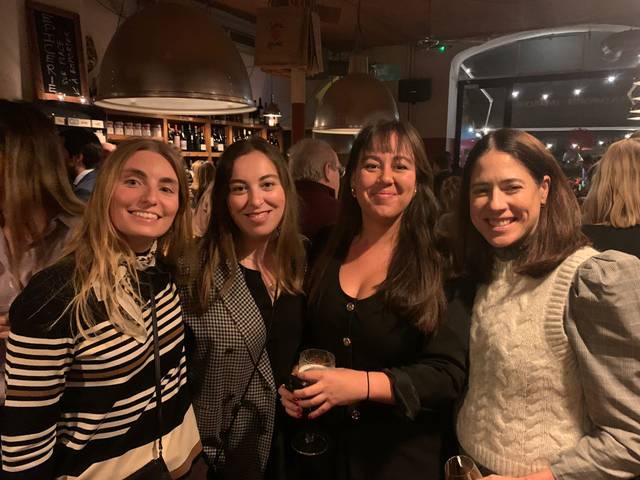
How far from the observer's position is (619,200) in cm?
254

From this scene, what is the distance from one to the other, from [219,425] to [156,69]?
1247mm

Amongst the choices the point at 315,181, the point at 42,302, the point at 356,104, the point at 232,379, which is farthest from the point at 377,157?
the point at 356,104

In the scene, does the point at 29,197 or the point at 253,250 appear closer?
the point at 29,197

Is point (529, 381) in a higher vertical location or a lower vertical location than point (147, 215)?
lower

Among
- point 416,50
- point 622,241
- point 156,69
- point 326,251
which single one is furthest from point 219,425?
point 416,50

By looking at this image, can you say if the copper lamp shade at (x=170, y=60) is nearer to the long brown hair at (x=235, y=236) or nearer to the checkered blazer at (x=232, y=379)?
the long brown hair at (x=235, y=236)

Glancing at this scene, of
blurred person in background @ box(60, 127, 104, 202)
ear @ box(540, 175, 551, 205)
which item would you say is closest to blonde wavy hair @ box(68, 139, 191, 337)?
ear @ box(540, 175, 551, 205)

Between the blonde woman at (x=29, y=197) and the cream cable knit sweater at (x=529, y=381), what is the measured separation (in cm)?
146

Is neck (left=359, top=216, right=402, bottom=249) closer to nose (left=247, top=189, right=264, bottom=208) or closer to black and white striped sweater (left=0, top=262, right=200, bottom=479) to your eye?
nose (left=247, top=189, right=264, bottom=208)

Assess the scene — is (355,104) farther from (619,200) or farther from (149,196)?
(149,196)

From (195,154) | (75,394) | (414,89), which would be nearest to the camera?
(75,394)

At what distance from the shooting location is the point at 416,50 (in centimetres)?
725

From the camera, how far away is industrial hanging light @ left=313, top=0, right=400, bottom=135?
308 centimetres

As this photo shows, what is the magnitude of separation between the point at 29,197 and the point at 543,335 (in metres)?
1.65
